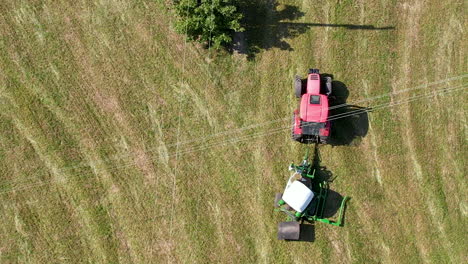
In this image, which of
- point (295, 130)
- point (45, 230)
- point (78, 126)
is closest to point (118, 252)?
point (45, 230)

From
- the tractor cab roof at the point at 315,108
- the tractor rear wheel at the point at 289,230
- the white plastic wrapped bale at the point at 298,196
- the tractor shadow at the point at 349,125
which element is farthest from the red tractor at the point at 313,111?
the tractor rear wheel at the point at 289,230

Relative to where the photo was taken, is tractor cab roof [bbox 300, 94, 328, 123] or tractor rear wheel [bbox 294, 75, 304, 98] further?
tractor rear wheel [bbox 294, 75, 304, 98]

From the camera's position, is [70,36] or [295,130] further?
[70,36]

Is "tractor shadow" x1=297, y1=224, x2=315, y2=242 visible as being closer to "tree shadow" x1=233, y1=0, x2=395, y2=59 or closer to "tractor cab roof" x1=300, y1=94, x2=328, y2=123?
"tractor cab roof" x1=300, y1=94, x2=328, y2=123

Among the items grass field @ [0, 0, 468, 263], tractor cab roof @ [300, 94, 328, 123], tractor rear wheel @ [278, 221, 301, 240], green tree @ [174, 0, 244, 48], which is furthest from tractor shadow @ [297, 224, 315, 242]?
green tree @ [174, 0, 244, 48]

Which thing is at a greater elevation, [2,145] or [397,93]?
[397,93]

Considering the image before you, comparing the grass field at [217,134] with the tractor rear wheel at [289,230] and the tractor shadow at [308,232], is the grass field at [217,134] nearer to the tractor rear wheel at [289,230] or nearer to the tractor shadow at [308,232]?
the tractor shadow at [308,232]

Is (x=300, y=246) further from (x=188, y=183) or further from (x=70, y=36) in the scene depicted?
(x=70, y=36)

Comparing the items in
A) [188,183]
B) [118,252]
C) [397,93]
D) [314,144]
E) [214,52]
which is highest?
[214,52]
